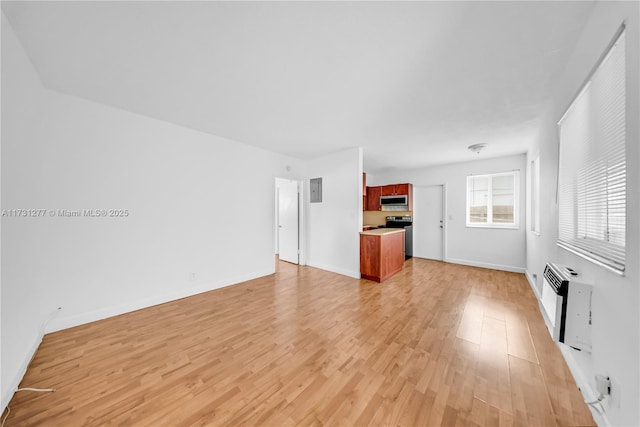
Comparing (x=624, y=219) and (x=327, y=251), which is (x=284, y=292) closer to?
(x=327, y=251)

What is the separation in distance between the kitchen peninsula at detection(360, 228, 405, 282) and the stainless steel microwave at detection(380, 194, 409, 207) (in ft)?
5.78

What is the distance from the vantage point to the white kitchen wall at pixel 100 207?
6.03 ft

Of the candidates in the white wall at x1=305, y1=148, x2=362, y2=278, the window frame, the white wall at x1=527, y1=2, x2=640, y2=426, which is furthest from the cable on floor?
the window frame

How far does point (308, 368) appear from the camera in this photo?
1.84 meters

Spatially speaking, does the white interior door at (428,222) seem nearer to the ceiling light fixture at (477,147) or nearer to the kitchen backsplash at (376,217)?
the kitchen backsplash at (376,217)

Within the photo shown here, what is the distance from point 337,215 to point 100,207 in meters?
3.72

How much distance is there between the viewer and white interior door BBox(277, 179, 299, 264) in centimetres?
555

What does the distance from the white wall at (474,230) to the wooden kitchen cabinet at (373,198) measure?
3.45 feet

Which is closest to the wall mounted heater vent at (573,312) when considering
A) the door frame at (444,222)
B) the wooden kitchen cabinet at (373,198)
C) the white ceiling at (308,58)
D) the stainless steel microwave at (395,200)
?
the white ceiling at (308,58)

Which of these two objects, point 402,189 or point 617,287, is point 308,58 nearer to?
point 617,287

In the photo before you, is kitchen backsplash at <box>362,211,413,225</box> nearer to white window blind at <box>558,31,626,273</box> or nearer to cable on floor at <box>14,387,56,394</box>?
white window blind at <box>558,31,626,273</box>

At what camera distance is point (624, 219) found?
3.66 feet

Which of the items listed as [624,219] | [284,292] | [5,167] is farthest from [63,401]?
[624,219]

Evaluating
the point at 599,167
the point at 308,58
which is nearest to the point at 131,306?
the point at 308,58
